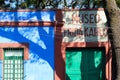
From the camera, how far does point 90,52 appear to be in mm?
17156

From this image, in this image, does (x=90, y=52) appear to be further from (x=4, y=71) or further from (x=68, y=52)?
(x=4, y=71)

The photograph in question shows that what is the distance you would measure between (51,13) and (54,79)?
2.61 m

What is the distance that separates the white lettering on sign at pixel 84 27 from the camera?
1688 centimetres

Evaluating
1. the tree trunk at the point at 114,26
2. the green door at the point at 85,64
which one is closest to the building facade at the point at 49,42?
the green door at the point at 85,64

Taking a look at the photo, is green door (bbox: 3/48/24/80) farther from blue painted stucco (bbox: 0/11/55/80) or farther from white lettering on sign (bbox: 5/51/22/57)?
blue painted stucco (bbox: 0/11/55/80)

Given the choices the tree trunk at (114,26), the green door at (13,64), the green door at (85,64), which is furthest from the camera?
the green door at (85,64)

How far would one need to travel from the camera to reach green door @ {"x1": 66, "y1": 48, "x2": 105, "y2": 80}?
17078 mm

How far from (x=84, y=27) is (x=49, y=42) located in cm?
152

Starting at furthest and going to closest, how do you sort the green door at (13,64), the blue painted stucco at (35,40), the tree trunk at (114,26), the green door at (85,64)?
the green door at (85,64), the green door at (13,64), the blue painted stucco at (35,40), the tree trunk at (114,26)

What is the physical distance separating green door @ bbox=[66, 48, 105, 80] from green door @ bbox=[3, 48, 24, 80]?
6.19 ft

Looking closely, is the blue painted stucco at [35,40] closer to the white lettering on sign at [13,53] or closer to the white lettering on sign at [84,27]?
the white lettering on sign at [13,53]

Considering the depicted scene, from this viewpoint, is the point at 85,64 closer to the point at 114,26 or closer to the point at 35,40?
the point at 35,40

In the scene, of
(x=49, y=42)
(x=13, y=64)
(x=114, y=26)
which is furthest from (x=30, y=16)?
(x=114, y=26)

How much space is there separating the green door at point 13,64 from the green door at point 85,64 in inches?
74.3
